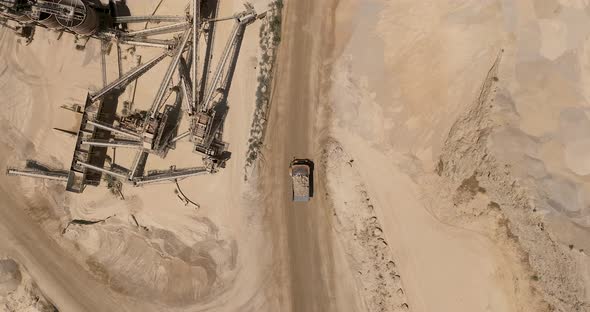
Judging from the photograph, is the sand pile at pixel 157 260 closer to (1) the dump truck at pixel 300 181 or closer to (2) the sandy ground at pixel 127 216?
(2) the sandy ground at pixel 127 216

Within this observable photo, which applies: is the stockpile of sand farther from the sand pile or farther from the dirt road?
the dirt road

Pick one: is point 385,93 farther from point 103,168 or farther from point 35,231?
point 35,231

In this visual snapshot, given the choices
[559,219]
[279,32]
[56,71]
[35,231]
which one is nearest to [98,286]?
[35,231]

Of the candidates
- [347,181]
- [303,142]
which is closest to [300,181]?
[303,142]

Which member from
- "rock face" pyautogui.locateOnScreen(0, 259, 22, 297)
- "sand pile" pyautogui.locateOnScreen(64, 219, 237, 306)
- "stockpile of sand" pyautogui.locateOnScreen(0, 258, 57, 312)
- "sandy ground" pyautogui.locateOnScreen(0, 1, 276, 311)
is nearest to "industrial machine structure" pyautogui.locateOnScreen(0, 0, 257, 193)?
"sandy ground" pyautogui.locateOnScreen(0, 1, 276, 311)

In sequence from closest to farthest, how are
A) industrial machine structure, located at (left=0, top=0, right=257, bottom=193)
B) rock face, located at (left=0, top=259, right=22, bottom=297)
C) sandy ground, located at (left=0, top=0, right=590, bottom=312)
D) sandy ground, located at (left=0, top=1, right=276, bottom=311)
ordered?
sandy ground, located at (left=0, top=0, right=590, bottom=312) < industrial machine structure, located at (left=0, top=0, right=257, bottom=193) < sandy ground, located at (left=0, top=1, right=276, bottom=311) < rock face, located at (left=0, top=259, right=22, bottom=297)
